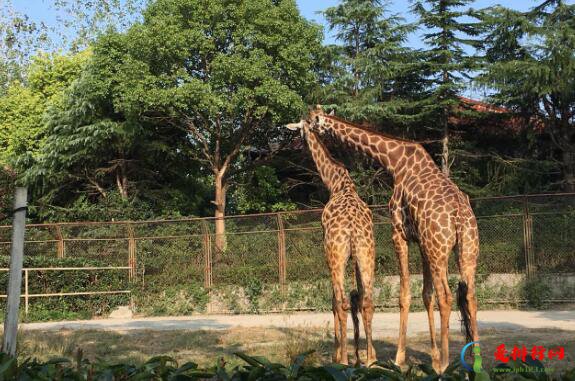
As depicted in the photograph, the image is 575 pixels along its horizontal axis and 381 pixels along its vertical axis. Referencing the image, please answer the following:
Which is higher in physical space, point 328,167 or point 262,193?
point 262,193

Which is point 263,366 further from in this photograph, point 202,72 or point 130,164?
point 130,164

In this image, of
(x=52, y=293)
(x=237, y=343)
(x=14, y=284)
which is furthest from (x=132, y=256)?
(x=14, y=284)

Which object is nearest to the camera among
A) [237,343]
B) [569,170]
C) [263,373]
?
[263,373]

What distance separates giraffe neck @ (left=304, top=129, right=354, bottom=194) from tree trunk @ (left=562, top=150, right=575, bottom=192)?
1490cm

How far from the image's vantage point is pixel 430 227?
22.6ft

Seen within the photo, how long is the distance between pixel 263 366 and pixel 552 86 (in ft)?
63.0

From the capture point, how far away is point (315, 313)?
16.0 m

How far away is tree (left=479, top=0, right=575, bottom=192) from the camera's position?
1980cm

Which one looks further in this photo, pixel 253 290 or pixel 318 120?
pixel 253 290

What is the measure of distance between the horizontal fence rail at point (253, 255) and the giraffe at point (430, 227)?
832cm

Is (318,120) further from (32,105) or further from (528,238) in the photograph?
(32,105)

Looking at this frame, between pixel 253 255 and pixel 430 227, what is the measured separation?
11298 millimetres

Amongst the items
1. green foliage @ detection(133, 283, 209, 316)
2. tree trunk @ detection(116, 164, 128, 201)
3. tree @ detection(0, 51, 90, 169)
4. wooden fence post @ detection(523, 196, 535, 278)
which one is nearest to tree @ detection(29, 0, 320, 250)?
tree trunk @ detection(116, 164, 128, 201)

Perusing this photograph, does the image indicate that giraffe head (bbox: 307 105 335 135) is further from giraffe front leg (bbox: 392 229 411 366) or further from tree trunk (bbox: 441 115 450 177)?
tree trunk (bbox: 441 115 450 177)
